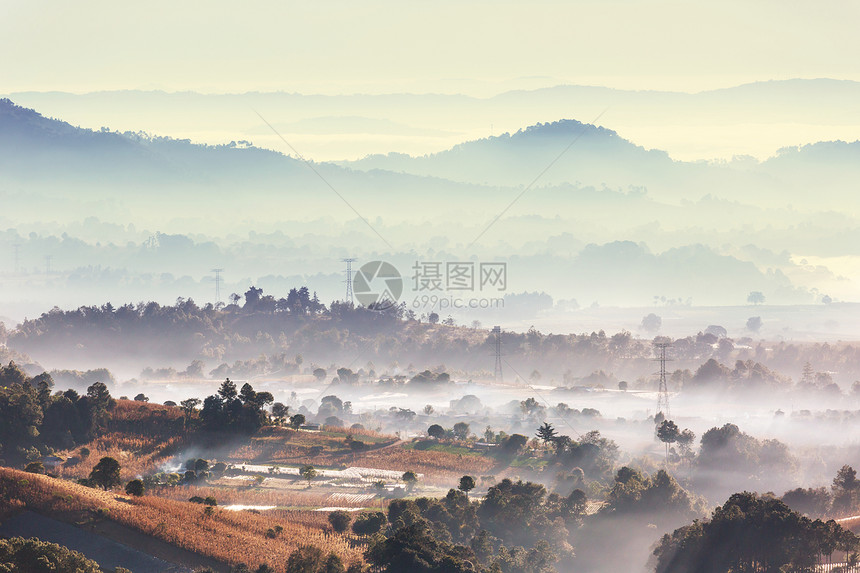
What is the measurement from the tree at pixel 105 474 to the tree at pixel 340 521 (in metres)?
26.5

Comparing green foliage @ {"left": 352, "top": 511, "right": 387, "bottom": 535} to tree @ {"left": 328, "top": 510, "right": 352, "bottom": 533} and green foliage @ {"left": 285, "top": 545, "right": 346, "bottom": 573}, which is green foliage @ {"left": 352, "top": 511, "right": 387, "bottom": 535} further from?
green foliage @ {"left": 285, "top": 545, "right": 346, "bottom": 573}

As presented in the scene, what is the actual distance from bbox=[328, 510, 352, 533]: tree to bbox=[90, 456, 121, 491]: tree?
26468 mm

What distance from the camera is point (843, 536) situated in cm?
10094

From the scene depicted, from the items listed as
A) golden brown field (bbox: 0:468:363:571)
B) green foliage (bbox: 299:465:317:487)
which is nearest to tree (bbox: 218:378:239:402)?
green foliage (bbox: 299:465:317:487)

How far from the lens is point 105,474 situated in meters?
110

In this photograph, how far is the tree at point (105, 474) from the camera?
109438 mm

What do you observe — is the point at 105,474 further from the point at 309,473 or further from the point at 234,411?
the point at 234,411

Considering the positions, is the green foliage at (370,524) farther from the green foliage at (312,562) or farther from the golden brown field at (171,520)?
the green foliage at (312,562)

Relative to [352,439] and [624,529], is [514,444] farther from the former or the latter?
[624,529]

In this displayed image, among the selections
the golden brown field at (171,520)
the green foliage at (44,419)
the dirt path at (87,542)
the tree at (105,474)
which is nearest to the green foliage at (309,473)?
the green foliage at (44,419)

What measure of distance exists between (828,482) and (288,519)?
12074 cm

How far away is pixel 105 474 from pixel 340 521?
2838 cm

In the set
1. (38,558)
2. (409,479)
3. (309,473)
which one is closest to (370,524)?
(409,479)

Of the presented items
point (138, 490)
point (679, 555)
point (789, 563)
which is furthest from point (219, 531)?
point (789, 563)
